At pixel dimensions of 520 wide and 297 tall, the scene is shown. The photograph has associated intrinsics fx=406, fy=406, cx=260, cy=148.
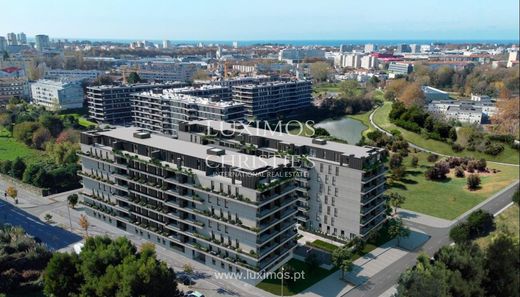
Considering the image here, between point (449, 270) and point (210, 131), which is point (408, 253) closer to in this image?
point (449, 270)

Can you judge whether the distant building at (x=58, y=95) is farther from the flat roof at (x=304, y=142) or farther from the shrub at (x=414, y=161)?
the shrub at (x=414, y=161)

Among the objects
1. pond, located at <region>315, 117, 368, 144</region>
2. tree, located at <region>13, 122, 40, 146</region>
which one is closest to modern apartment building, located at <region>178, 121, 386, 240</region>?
pond, located at <region>315, 117, 368, 144</region>

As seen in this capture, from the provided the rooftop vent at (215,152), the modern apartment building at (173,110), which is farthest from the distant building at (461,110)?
the rooftop vent at (215,152)

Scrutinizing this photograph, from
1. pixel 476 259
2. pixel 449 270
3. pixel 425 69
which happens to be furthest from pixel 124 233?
pixel 425 69

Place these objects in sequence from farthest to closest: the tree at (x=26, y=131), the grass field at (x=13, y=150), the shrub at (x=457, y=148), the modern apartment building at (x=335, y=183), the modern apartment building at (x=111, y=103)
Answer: the modern apartment building at (x=111, y=103), the tree at (x=26, y=131), the grass field at (x=13, y=150), the shrub at (x=457, y=148), the modern apartment building at (x=335, y=183)

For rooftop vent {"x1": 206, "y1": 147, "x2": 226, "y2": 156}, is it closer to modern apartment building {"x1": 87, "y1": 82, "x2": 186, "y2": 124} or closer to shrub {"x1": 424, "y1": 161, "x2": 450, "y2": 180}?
shrub {"x1": 424, "y1": 161, "x2": 450, "y2": 180}

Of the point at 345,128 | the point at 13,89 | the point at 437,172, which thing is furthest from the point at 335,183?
the point at 13,89

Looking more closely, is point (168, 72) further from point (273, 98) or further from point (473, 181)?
point (473, 181)
